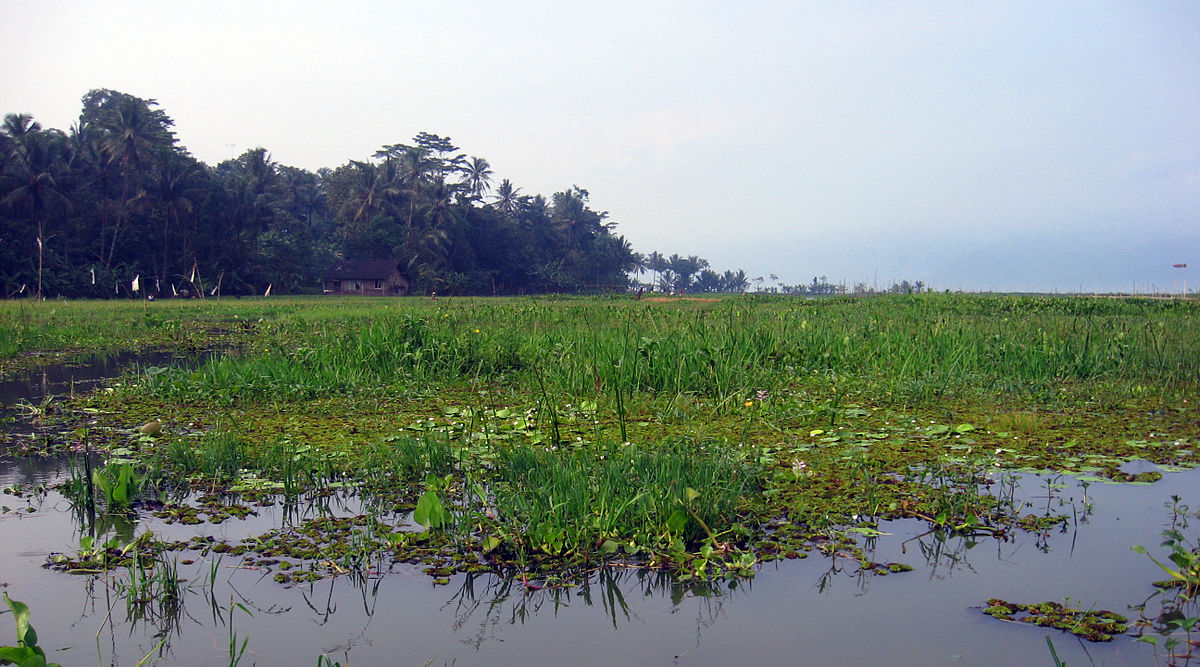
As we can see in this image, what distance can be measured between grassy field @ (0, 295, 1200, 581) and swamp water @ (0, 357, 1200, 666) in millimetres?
157

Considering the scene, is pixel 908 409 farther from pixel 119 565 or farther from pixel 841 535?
pixel 119 565

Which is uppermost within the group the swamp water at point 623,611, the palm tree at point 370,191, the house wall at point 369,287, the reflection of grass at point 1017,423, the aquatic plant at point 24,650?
the palm tree at point 370,191

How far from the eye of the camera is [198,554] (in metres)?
3.57

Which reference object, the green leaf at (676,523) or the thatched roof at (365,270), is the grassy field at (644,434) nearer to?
the green leaf at (676,523)

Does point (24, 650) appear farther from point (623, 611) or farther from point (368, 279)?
point (368, 279)

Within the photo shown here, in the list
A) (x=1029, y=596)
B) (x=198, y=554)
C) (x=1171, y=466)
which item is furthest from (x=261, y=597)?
(x=1171, y=466)

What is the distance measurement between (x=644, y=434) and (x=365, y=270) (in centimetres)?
4424

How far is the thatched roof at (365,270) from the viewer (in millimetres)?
47000

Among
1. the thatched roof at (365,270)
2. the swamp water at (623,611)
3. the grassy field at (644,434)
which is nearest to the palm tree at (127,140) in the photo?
the thatched roof at (365,270)

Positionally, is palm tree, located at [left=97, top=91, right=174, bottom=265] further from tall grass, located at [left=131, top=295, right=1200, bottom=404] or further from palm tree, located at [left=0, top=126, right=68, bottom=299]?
tall grass, located at [left=131, top=295, right=1200, bottom=404]

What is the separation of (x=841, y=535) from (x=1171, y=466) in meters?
2.68

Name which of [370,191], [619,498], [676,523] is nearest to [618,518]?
[619,498]

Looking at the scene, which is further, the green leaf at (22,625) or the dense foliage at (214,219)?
the dense foliage at (214,219)

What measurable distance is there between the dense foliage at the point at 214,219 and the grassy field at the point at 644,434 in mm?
19828
